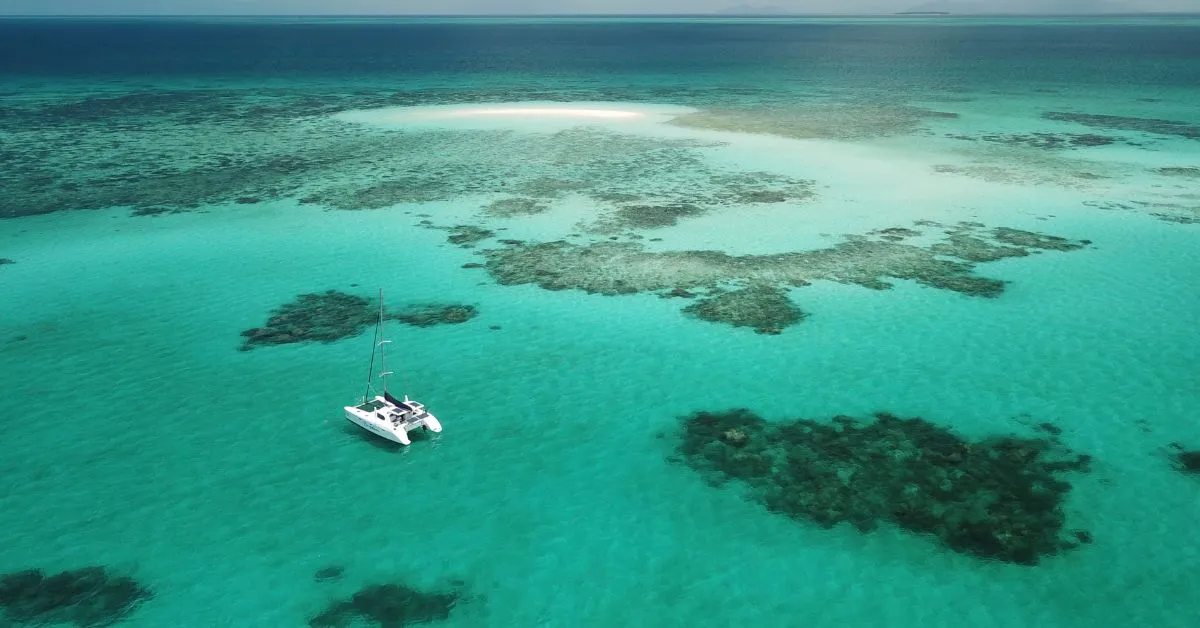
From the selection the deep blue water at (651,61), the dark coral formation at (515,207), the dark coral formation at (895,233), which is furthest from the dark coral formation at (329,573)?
the deep blue water at (651,61)

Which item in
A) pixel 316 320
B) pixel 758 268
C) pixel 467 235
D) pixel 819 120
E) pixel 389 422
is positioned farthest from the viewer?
pixel 819 120

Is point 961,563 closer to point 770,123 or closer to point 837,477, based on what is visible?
point 837,477

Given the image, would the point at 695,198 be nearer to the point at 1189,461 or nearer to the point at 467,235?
the point at 467,235

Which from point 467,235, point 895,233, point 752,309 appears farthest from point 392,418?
point 895,233

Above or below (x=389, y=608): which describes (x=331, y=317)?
above

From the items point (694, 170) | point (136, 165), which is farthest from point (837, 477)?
point (136, 165)

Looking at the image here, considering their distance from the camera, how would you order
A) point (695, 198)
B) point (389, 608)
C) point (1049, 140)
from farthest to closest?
point (1049, 140), point (695, 198), point (389, 608)
